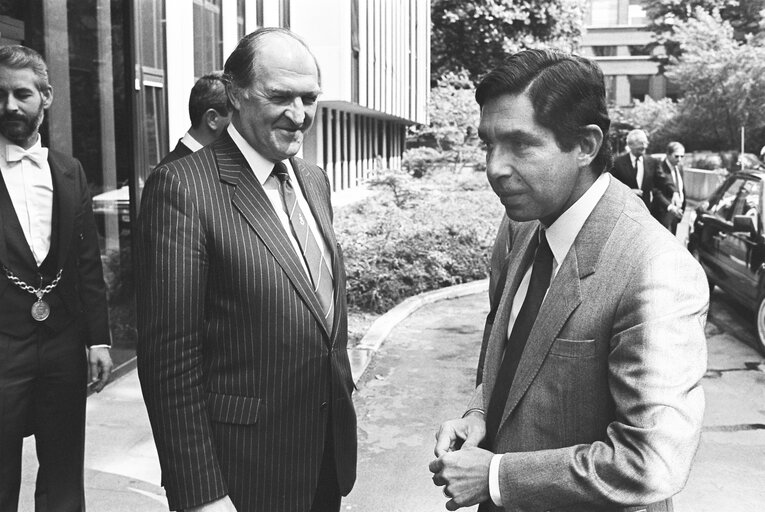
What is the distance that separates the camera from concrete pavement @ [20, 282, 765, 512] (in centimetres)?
491

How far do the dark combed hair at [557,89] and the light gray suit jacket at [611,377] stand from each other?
18cm

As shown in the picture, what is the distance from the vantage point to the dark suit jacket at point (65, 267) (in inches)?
130

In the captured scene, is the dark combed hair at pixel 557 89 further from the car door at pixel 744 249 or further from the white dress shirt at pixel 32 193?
the car door at pixel 744 249

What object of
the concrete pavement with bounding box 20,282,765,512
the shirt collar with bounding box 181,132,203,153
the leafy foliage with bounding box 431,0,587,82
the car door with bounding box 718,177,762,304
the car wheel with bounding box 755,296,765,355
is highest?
the leafy foliage with bounding box 431,0,587,82

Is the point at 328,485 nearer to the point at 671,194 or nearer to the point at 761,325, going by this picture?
the point at 761,325

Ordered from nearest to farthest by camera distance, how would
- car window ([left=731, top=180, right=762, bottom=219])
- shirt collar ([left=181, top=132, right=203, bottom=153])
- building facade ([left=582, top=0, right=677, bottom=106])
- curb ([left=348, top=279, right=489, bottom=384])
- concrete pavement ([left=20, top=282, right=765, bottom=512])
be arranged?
shirt collar ([left=181, top=132, right=203, bottom=153]) → concrete pavement ([left=20, top=282, right=765, bottom=512]) → curb ([left=348, top=279, right=489, bottom=384]) → car window ([left=731, top=180, right=762, bottom=219]) → building facade ([left=582, top=0, right=677, bottom=106])

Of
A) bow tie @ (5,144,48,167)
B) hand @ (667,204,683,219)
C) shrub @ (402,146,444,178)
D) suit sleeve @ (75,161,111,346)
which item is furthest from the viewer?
shrub @ (402,146,444,178)

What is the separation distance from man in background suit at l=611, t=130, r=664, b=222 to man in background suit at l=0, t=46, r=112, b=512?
9727 mm

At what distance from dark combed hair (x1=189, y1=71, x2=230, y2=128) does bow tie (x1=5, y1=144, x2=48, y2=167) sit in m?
1.17

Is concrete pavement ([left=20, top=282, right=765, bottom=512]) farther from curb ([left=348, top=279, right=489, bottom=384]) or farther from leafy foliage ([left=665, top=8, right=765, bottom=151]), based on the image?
leafy foliage ([left=665, top=8, right=765, bottom=151])

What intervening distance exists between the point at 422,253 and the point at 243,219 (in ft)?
32.8

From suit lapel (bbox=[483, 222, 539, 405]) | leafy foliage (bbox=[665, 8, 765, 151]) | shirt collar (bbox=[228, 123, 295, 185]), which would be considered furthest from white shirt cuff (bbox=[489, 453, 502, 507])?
leafy foliage (bbox=[665, 8, 765, 151])

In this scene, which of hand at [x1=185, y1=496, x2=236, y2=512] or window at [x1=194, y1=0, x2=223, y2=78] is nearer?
hand at [x1=185, y1=496, x2=236, y2=512]

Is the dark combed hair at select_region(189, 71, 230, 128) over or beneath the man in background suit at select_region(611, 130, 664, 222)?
over
